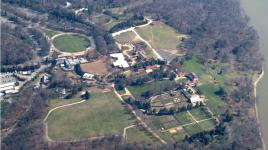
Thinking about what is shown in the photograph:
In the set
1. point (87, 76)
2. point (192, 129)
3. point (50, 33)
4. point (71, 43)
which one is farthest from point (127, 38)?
point (192, 129)

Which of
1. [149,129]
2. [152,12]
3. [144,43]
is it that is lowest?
[149,129]

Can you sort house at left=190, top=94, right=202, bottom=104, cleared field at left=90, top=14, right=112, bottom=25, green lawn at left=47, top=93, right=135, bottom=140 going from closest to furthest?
green lawn at left=47, top=93, right=135, bottom=140
house at left=190, top=94, right=202, bottom=104
cleared field at left=90, top=14, right=112, bottom=25

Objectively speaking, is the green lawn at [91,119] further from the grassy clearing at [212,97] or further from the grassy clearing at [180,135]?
the grassy clearing at [212,97]

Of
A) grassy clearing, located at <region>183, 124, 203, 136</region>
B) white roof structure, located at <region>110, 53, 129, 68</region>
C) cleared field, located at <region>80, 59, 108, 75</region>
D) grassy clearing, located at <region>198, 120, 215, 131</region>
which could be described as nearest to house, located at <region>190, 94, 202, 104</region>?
grassy clearing, located at <region>198, 120, 215, 131</region>

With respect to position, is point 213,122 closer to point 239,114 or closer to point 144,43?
point 239,114

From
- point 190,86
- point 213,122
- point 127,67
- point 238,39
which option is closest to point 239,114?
point 213,122

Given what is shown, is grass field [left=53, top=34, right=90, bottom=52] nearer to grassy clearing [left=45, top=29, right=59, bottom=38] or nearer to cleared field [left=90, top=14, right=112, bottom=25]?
grassy clearing [left=45, top=29, right=59, bottom=38]

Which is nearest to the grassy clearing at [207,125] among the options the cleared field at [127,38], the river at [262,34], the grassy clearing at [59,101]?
the river at [262,34]
